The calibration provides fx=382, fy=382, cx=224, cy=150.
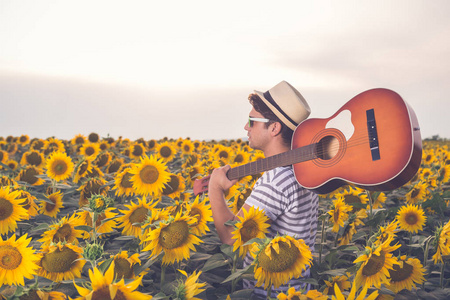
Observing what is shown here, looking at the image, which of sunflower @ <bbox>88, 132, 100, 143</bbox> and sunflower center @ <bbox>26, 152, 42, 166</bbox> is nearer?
sunflower center @ <bbox>26, 152, 42, 166</bbox>

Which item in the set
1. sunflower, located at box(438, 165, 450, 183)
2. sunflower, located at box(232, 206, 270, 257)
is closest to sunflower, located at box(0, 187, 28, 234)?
sunflower, located at box(232, 206, 270, 257)

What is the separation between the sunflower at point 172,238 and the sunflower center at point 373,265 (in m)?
1.20

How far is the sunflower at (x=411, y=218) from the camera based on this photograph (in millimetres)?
4883

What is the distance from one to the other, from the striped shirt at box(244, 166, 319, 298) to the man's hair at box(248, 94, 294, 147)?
0.37 metres

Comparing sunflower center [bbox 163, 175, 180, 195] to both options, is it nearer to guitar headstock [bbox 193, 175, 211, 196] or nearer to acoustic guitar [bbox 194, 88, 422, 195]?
guitar headstock [bbox 193, 175, 211, 196]

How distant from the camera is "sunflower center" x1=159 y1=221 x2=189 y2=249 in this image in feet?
8.48

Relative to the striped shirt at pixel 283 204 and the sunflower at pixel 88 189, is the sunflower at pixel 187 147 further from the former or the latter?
the striped shirt at pixel 283 204

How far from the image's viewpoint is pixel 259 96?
3.58m

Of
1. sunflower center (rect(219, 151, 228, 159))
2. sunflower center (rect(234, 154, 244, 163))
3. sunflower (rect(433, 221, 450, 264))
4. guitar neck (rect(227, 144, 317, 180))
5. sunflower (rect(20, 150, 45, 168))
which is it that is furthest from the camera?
sunflower center (rect(219, 151, 228, 159))

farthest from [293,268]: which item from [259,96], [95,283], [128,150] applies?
[128,150]

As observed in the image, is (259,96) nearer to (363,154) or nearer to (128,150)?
(363,154)

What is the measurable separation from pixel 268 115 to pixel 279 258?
163cm

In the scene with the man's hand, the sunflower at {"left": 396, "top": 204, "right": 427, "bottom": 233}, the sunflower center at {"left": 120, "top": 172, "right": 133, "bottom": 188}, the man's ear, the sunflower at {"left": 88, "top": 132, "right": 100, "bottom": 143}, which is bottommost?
the sunflower at {"left": 396, "top": 204, "right": 427, "bottom": 233}

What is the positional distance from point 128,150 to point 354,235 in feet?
20.3
